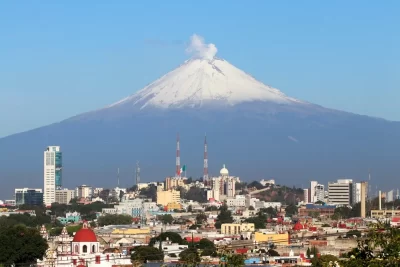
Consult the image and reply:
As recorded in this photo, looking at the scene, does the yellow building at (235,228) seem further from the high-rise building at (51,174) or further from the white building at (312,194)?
the white building at (312,194)

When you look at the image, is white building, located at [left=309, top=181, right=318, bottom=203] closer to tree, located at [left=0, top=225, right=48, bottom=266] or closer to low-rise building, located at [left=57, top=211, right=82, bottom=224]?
low-rise building, located at [left=57, top=211, right=82, bottom=224]

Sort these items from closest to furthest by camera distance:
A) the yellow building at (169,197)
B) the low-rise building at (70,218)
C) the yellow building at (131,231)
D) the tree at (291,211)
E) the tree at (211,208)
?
the yellow building at (131,231) < the low-rise building at (70,218) < the tree at (291,211) < the tree at (211,208) < the yellow building at (169,197)

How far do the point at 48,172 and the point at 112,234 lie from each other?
72.1 metres

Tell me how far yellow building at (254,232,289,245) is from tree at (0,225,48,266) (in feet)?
65.2

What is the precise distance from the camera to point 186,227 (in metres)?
102

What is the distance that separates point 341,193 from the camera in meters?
149

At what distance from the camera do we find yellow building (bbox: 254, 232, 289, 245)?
75562 millimetres

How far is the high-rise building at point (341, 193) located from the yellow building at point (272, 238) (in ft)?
214

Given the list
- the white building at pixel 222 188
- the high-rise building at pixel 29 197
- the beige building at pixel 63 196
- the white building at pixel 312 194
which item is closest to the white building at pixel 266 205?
the white building at pixel 222 188

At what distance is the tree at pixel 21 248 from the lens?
180ft

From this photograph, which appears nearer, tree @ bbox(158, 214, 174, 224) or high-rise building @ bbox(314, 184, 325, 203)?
tree @ bbox(158, 214, 174, 224)

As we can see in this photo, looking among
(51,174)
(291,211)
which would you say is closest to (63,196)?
(51,174)

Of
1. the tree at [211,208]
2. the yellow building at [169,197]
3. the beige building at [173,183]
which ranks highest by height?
the beige building at [173,183]

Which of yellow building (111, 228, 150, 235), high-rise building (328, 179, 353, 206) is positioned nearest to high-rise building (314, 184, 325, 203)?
high-rise building (328, 179, 353, 206)
